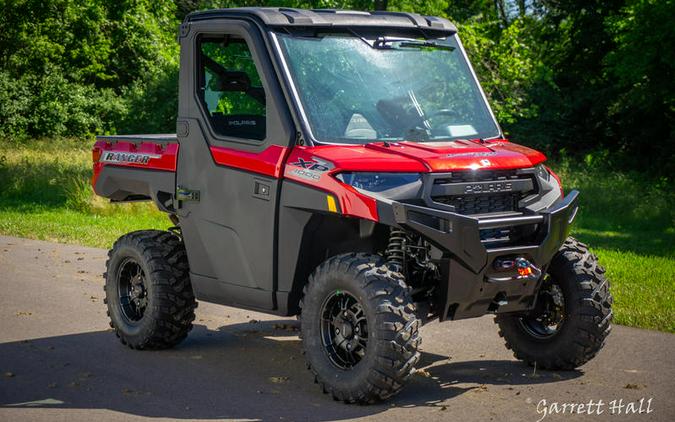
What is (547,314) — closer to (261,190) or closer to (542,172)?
(542,172)

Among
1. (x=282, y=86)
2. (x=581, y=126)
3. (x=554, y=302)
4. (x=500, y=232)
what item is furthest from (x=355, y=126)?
(x=581, y=126)

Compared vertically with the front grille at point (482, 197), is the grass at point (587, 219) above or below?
below

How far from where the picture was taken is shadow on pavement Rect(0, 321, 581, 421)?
6.87 meters

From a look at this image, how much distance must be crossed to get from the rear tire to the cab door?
25 cm

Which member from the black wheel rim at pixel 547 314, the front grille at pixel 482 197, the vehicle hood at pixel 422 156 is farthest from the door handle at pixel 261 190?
the black wheel rim at pixel 547 314

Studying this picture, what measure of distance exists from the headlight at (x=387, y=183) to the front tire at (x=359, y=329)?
0.42 meters

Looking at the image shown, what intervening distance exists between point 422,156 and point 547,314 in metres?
1.74

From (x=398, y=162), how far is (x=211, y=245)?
1717mm

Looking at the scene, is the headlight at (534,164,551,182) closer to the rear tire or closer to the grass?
the grass

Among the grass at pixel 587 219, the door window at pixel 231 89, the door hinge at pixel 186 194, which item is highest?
the door window at pixel 231 89

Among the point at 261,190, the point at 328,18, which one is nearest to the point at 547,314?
the point at 261,190

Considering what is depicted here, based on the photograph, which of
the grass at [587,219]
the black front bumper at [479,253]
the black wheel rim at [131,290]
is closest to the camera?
the black front bumper at [479,253]

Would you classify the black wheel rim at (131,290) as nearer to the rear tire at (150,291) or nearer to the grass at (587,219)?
the rear tire at (150,291)

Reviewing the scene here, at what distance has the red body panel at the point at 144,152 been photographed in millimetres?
8180
